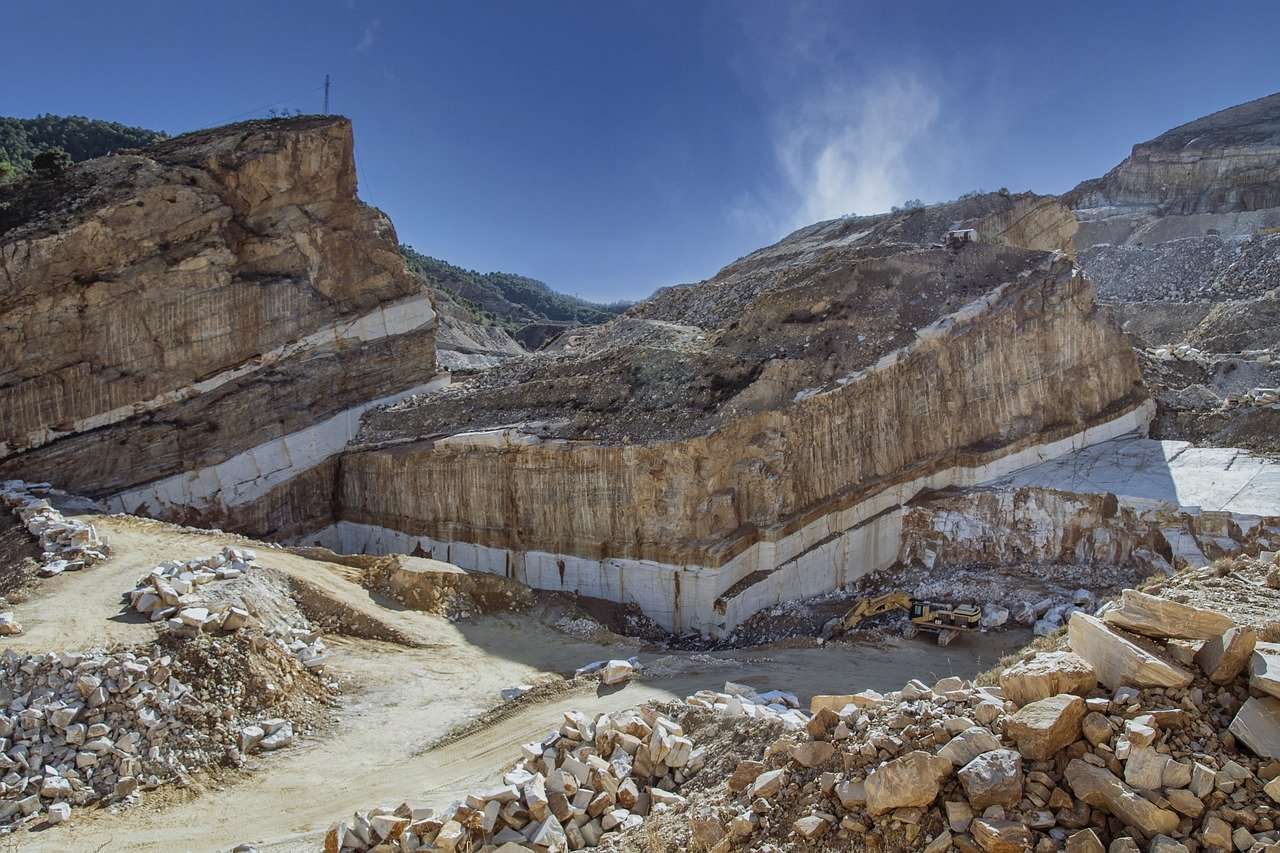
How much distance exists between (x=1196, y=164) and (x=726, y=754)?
6286cm

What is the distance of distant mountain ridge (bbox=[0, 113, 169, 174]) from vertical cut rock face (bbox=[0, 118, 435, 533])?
24194mm

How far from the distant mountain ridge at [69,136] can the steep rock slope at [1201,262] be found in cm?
4660

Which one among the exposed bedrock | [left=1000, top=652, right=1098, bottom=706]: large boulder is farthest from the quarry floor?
[left=1000, top=652, right=1098, bottom=706]: large boulder

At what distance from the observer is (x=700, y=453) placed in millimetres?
16656

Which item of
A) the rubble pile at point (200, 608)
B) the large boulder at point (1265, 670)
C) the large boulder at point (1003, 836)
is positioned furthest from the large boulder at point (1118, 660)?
the rubble pile at point (200, 608)

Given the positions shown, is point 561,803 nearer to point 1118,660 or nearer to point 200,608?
point 1118,660

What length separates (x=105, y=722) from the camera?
9.35 m

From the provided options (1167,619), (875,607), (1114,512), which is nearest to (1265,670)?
(1167,619)

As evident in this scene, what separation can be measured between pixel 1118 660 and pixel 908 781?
5.08 feet

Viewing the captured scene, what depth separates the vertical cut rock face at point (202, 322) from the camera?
19734 mm

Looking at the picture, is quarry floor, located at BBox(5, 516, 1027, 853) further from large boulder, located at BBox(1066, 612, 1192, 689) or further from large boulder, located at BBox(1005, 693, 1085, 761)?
large boulder, located at BBox(1066, 612, 1192, 689)

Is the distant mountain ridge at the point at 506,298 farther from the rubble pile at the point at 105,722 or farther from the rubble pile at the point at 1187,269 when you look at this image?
the rubble pile at the point at 105,722

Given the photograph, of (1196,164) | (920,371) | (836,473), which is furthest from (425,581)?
(1196,164)

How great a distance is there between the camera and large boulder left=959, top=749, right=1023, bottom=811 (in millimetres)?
4586
